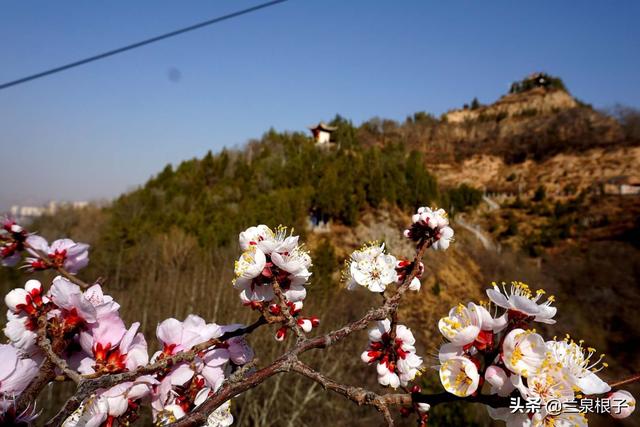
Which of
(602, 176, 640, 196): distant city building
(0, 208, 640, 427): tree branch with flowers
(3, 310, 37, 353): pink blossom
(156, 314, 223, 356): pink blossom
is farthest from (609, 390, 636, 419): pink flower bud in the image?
(602, 176, 640, 196): distant city building

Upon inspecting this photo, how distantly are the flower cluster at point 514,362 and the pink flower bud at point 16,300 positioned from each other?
2.39 feet

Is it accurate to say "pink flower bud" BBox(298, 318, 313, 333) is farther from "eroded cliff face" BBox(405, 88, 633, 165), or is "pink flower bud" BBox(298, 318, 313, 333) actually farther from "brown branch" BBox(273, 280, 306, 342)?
"eroded cliff face" BBox(405, 88, 633, 165)

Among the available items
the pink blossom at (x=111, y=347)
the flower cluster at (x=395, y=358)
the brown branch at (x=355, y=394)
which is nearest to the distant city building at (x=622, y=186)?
the flower cluster at (x=395, y=358)

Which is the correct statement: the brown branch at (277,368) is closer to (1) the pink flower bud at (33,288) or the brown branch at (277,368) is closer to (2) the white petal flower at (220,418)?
(2) the white petal flower at (220,418)

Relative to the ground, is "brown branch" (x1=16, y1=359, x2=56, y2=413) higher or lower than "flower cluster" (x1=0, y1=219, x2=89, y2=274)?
higher

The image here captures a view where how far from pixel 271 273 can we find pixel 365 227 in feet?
49.6

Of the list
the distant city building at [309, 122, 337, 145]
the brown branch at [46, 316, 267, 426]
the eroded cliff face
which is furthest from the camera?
the eroded cliff face

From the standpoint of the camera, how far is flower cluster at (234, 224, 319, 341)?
75 cm

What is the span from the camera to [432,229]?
100cm

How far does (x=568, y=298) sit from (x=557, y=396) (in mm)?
15493

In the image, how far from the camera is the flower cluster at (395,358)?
36.6 inches

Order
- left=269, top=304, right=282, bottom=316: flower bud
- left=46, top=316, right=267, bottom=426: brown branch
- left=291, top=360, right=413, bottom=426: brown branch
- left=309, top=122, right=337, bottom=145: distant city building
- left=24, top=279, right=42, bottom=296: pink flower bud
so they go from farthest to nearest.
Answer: left=309, top=122, right=337, bottom=145: distant city building, left=269, top=304, right=282, bottom=316: flower bud, left=24, top=279, right=42, bottom=296: pink flower bud, left=291, top=360, right=413, bottom=426: brown branch, left=46, top=316, right=267, bottom=426: brown branch

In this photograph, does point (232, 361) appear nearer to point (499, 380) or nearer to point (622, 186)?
point (499, 380)

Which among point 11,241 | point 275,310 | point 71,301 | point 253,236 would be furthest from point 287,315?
point 11,241
